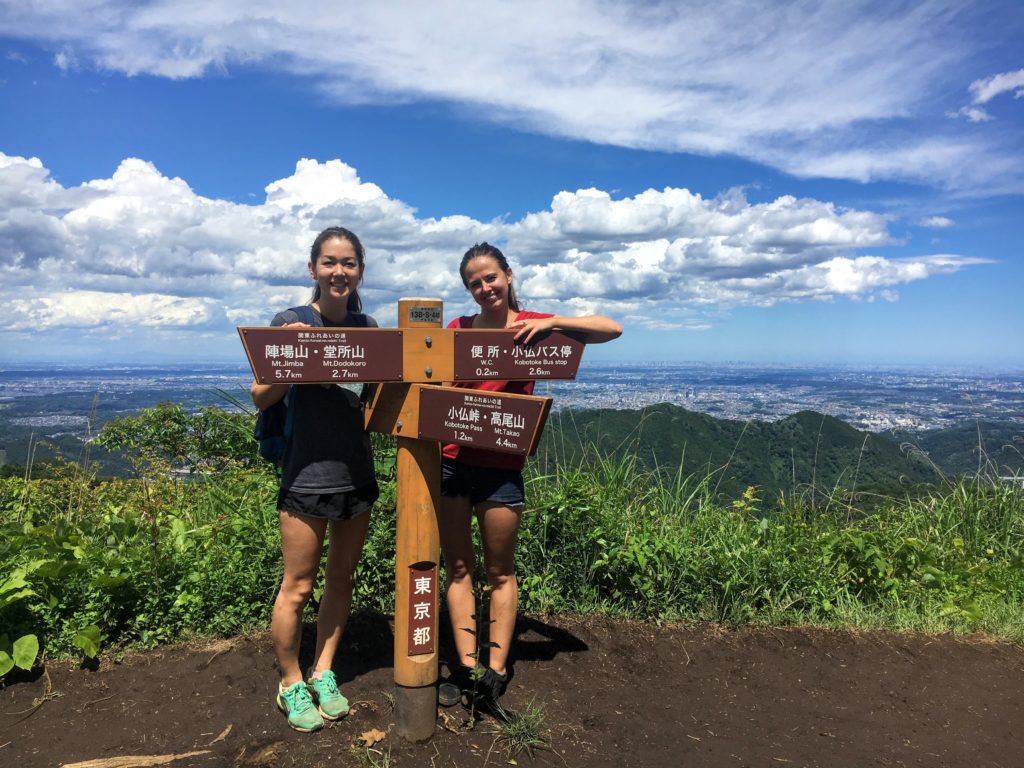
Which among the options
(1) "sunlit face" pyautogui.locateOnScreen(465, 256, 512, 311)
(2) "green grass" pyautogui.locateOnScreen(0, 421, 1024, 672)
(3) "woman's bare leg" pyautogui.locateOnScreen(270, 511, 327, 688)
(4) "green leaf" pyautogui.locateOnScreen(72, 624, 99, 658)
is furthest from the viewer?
(2) "green grass" pyautogui.locateOnScreen(0, 421, 1024, 672)

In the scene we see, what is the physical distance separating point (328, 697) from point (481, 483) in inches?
43.3

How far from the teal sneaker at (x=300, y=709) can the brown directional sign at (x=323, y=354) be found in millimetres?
1327

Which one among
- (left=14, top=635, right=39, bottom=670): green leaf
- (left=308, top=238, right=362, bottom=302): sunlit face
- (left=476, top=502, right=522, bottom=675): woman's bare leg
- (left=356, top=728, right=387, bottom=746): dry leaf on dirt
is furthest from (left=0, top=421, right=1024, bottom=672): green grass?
(left=308, top=238, right=362, bottom=302): sunlit face

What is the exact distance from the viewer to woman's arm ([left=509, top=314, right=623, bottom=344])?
105 inches

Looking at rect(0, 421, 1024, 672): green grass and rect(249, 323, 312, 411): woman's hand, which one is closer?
rect(249, 323, 312, 411): woman's hand

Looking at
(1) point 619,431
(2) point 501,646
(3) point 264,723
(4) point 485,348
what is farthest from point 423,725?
(1) point 619,431

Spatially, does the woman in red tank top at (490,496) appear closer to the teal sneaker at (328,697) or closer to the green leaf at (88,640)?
the teal sneaker at (328,697)

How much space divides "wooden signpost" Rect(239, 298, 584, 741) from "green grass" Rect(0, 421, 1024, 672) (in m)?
1.04

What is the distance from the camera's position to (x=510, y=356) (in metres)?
2.71

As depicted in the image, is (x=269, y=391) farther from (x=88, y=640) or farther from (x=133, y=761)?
(x=88, y=640)

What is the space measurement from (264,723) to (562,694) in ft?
4.39

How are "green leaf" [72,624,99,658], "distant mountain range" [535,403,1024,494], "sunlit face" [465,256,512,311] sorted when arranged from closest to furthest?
"sunlit face" [465,256,512,311] → "green leaf" [72,624,99,658] → "distant mountain range" [535,403,1024,494]

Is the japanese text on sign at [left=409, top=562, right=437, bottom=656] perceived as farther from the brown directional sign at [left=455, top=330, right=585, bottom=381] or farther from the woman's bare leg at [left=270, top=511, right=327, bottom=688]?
the brown directional sign at [left=455, top=330, right=585, bottom=381]

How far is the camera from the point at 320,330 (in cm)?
245
